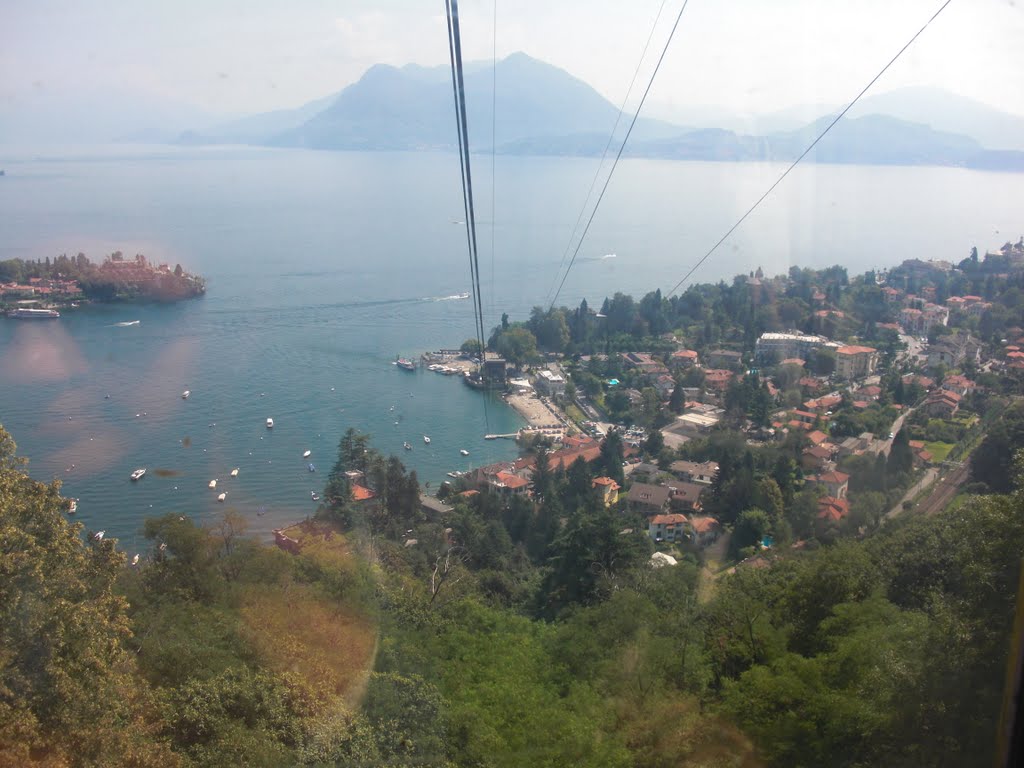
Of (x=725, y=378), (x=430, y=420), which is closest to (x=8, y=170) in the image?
(x=430, y=420)

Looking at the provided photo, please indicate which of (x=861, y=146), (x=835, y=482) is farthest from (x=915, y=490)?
(x=861, y=146)

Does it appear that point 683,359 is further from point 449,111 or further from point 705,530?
point 449,111

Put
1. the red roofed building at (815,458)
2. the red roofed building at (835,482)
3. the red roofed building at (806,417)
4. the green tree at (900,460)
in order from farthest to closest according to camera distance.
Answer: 1. the red roofed building at (806,417)
2. the red roofed building at (815,458)
3. the red roofed building at (835,482)
4. the green tree at (900,460)

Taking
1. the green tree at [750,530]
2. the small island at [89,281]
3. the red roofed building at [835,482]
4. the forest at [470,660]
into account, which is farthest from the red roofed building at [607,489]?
the small island at [89,281]

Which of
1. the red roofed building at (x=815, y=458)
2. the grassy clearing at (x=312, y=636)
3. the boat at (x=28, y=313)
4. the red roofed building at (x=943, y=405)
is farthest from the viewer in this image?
the boat at (x=28, y=313)

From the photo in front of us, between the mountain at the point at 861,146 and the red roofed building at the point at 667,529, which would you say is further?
the mountain at the point at 861,146

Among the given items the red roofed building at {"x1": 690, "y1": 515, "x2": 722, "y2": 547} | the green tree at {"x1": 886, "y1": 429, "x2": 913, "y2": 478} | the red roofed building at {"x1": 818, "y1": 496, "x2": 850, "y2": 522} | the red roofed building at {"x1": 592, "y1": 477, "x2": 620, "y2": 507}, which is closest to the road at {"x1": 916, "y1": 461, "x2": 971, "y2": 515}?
the green tree at {"x1": 886, "y1": 429, "x2": 913, "y2": 478}

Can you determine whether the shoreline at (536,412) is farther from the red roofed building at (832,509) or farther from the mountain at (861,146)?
the mountain at (861,146)
